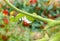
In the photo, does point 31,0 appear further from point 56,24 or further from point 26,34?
point 56,24

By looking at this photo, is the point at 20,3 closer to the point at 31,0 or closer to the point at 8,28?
the point at 31,0

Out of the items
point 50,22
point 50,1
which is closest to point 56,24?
point 50,22

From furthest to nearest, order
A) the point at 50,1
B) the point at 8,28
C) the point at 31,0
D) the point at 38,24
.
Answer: the point at 50,1 → the point at 31,0 → the point at 38,24 → the point at 8,28

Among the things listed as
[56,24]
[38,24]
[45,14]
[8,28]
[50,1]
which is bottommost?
[56,24]

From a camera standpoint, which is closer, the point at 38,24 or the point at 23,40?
the point at 23,40

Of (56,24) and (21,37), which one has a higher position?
(21,37)

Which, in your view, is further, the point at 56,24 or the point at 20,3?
the point at 20,3

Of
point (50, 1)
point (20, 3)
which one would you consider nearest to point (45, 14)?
point (50, 1)

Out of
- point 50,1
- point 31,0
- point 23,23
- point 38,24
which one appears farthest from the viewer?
point 50,1

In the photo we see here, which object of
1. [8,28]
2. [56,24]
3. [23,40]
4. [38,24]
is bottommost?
[56,24]
